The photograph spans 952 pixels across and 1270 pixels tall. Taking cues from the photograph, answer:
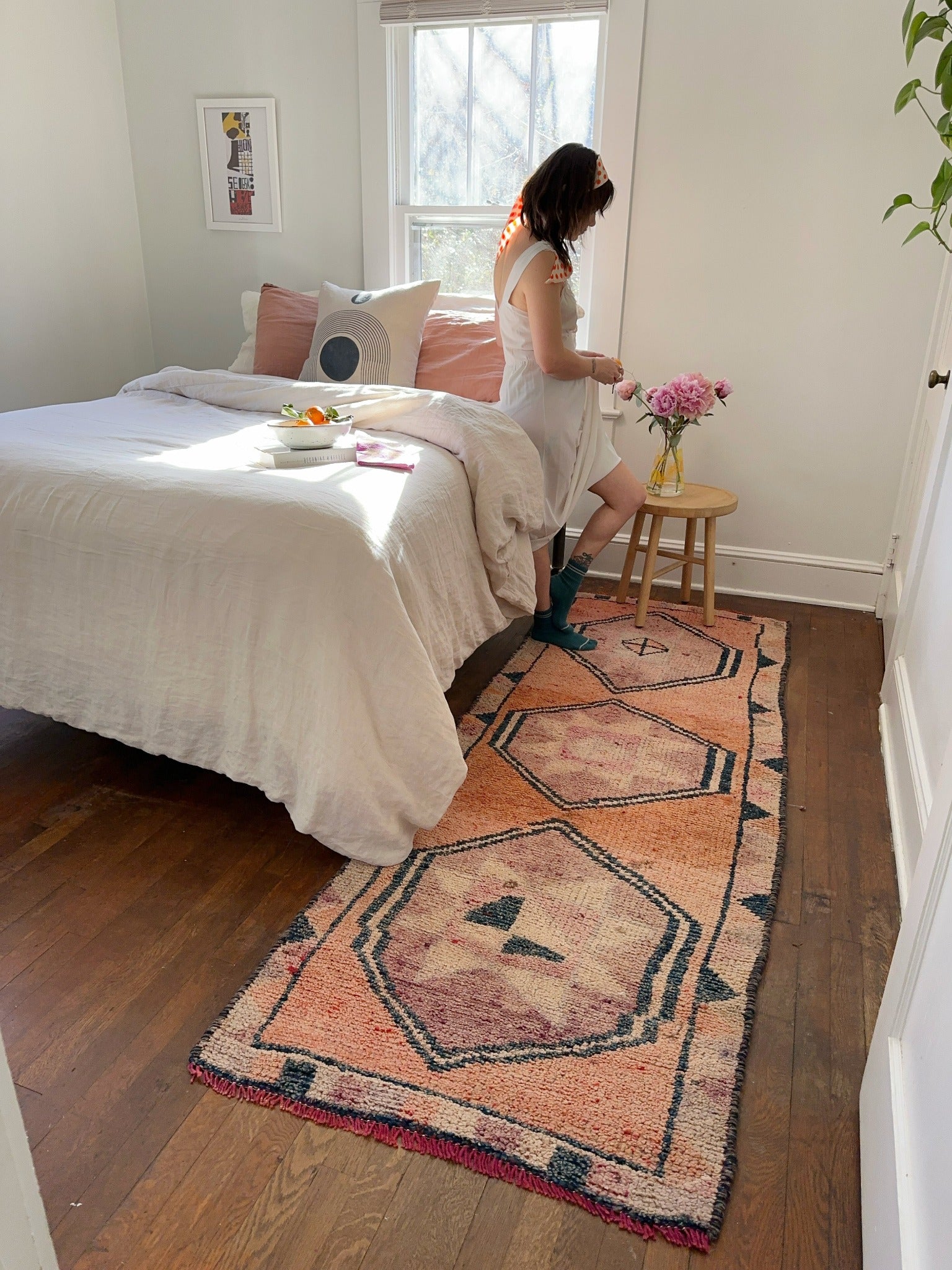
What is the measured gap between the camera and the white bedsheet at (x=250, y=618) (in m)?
1.77

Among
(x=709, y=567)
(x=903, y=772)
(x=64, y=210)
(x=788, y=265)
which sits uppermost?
(x=64, y=210)

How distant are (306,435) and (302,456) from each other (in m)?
0.08

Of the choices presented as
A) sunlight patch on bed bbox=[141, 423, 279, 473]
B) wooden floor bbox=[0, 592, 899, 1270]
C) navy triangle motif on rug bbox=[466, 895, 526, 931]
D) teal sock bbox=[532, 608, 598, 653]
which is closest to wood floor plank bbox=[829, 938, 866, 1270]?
wooden floor bbox=[0, 592, 899, 1270]

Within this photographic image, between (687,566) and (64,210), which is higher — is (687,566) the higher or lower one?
the lower one

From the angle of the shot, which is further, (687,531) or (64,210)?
(64,210)

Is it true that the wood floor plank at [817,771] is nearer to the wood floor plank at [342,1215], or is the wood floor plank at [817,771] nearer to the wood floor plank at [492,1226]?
the wood floor plank at [492,1226]

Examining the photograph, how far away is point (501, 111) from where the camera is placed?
3.37 meters

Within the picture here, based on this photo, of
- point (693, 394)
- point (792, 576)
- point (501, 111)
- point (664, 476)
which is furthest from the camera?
point (792, 576)

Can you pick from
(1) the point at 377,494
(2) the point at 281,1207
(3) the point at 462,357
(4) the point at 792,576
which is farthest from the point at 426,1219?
(4) the point at 792,576

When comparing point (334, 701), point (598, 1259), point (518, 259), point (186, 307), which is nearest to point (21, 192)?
point (186, 307)

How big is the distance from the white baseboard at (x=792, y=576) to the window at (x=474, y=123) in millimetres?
1353

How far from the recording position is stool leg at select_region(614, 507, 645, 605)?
124 inches

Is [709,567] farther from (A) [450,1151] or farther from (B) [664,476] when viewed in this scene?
(A) [450,1151]

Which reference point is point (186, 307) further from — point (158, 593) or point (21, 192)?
point (158, 593)
